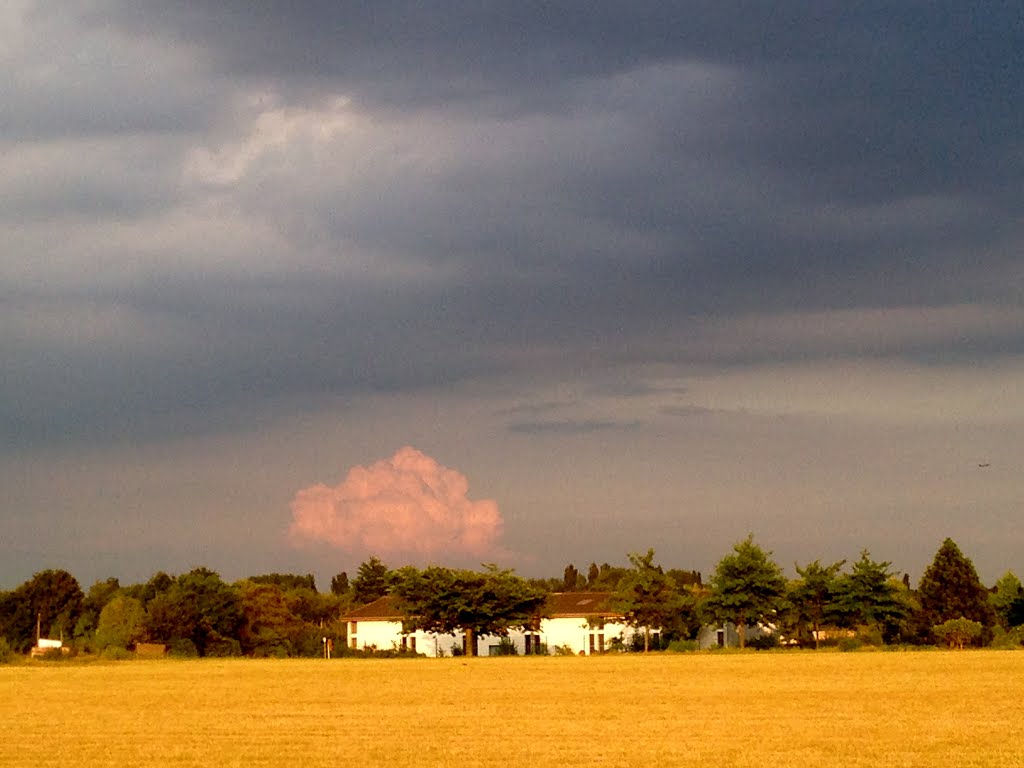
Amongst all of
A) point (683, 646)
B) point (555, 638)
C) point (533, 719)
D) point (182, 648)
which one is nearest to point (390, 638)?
point (555, 638)

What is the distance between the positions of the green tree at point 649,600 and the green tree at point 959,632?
1875 centimetres

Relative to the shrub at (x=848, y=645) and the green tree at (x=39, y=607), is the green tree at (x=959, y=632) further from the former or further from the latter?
the green tree at (x=39, y=607)

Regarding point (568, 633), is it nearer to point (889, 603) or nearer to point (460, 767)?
point (889, 603)

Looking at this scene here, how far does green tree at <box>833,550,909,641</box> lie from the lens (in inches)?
3583

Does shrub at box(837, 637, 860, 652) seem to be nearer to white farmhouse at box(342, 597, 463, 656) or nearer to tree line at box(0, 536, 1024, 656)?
tree line at box(0, 536, 1024, 656)

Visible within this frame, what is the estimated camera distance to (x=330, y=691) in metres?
45.7

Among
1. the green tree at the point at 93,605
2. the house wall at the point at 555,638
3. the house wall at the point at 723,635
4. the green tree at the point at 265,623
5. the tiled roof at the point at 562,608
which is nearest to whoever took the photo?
the house wall at the point at 723,635

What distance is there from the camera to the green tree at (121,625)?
10275 centimetres

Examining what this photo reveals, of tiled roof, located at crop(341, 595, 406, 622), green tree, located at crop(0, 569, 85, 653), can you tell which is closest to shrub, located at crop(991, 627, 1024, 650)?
tiled roof, located at crop(341, 595, 406, 622)

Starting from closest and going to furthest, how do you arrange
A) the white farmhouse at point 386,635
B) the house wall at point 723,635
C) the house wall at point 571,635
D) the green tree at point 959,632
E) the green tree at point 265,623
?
Result: the green tree at point 959,632
the house wall at point 723,635
the house wall at point 571,635
the green tree at point 265,623
the white farmhouse at point 386,635

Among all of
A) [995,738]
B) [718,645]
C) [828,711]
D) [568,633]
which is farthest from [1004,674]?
[568,633]

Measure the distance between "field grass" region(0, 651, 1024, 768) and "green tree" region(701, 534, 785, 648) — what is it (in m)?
32.4

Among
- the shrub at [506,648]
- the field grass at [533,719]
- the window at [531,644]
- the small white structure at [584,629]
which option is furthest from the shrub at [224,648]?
the field grass at [533,719]

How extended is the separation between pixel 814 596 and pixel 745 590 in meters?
5.62
